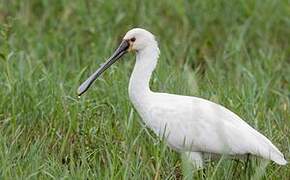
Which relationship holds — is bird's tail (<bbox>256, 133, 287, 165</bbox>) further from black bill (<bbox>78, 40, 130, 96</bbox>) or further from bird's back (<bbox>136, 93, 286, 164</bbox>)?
black bill (<bbox>78, 40, 130, 96</bbox>)

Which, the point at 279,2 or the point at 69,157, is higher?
the point at 279,2

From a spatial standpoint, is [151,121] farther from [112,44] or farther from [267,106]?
[112,44]

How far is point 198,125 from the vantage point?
239 inches

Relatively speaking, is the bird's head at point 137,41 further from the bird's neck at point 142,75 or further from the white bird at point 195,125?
the white bird at point 195,125

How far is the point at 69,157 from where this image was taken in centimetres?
621

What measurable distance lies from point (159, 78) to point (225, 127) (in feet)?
4.46

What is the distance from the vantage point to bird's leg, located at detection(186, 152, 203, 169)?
5992 mm

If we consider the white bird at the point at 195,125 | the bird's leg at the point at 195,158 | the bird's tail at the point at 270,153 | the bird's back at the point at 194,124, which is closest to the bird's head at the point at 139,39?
the white bird at the point at 195,125

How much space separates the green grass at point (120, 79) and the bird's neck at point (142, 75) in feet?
0.83

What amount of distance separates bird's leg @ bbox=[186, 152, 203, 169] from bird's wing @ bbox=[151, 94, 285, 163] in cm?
3

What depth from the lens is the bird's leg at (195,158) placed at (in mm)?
5992

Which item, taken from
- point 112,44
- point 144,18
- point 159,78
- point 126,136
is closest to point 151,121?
point 126,136

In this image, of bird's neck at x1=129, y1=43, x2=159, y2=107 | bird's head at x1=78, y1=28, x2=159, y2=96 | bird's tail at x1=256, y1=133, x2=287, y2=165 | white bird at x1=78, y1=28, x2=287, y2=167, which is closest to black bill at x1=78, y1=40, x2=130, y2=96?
bird's head at x1=78, y1=28, x2=159, y2=96

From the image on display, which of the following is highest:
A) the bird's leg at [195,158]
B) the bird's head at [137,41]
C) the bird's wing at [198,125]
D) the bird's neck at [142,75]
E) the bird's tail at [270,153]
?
the bird's head at [137,41]
